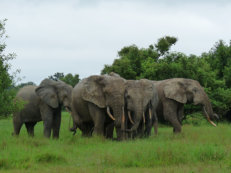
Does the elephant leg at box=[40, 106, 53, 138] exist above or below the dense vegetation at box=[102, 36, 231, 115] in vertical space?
below

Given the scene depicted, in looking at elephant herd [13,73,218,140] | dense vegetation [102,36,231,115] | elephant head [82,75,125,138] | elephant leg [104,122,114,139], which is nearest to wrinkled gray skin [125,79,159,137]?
elephant herd [13,73,218,140]

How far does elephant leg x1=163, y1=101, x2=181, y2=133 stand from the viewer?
19.3 metres

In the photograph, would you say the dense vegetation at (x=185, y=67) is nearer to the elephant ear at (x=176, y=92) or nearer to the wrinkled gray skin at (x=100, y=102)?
the elephant ear at (x=176, y=92)

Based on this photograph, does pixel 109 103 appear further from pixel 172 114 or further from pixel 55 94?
pixel 172 114

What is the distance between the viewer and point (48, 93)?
1783 centimetres

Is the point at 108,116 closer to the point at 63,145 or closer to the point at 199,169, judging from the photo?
the point at 63,145

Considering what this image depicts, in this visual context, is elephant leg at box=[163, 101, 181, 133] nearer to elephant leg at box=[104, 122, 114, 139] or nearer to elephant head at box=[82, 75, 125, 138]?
elephant leg at box=[104, 122, 114, 139]

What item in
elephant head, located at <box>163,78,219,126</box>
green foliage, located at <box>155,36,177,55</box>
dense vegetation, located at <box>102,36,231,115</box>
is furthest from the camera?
green foliage, located at <box>155,36,177,55</box>

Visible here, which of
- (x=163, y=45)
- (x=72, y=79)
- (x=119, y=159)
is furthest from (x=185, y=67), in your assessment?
(x=72, y=79)

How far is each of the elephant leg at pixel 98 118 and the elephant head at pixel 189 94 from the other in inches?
174

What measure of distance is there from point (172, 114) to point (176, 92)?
3.04 ft

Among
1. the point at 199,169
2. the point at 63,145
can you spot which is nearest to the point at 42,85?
the point at 63,145

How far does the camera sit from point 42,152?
464 inches

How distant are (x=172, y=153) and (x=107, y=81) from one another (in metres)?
5.37
